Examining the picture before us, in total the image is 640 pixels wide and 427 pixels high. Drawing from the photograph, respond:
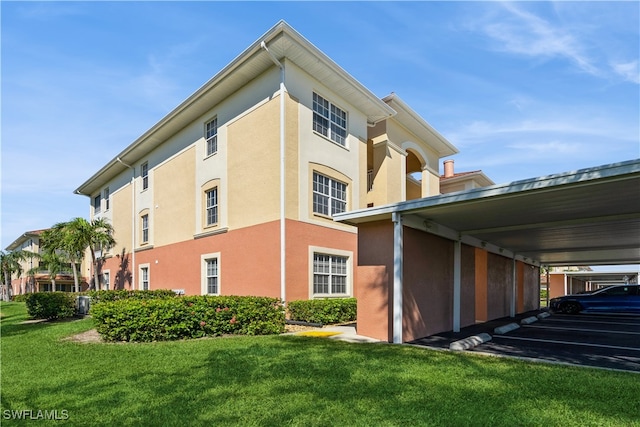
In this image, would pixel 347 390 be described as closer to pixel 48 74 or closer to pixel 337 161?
pixel 48 74

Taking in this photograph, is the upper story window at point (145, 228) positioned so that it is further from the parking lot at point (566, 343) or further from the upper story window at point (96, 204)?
the parking lot at point (566, 343)

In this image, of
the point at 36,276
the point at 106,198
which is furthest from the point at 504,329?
the point at 36,276

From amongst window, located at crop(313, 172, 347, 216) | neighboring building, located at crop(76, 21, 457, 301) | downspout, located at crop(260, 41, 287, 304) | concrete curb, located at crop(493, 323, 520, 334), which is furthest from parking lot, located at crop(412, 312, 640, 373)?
window, located at crop(313, 172, 347, 216)

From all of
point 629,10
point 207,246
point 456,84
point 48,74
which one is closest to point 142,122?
point 207,246

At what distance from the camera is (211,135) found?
18141 millimetres

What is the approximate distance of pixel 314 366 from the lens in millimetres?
6664

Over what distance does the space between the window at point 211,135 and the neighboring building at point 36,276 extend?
28.9 metres

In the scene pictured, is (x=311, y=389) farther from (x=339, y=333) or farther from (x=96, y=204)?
(x=96, y=204)

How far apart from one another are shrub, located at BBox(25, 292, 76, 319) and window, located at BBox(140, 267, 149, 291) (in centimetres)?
581

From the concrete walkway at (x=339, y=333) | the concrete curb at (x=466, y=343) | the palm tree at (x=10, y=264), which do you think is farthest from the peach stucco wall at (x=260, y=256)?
the palm tree at (x=10, y=264)

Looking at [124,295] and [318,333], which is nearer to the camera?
[318,333]

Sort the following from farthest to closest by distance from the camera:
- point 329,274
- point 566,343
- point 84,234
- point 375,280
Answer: point 84,234 < point 329,274 < point 375,280 < point 566,343

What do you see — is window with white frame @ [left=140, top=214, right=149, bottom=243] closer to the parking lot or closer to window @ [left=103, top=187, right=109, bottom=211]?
window @ [left=103, top=187, right=109, bottom=211]

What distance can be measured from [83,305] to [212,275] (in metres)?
6.25
